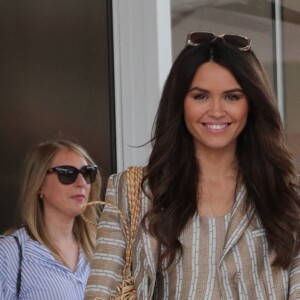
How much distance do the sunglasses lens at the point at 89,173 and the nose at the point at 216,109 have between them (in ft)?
7.26

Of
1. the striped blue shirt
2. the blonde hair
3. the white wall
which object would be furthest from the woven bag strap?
the white wall

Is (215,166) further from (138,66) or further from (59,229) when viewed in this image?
(138,66)

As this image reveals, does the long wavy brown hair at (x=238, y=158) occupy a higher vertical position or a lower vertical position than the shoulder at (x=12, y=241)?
higher

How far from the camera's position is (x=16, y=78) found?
5.55 metres

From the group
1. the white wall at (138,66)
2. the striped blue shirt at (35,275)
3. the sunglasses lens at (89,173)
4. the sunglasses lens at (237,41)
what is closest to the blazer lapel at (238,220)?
the sunglasses lens at (237,41)

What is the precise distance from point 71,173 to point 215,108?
2244 millimetres

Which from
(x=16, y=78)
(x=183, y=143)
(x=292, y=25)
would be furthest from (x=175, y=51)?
(x=183, y=143)

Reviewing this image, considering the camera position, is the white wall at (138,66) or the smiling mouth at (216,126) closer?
the smiling mouth at (216,126)

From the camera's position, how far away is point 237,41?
10.1 feet

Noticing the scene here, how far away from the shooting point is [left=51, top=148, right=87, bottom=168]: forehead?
5.14 metres

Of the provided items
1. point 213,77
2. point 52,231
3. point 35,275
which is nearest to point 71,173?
point 52,231

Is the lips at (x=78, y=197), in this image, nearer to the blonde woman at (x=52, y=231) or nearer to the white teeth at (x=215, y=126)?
the blonde woman at (x=52, y=231)

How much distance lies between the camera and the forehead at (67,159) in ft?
16.9

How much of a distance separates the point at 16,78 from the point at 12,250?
1215mm
